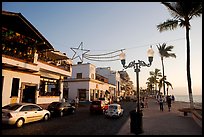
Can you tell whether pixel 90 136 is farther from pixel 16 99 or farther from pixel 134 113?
pixel 16 99

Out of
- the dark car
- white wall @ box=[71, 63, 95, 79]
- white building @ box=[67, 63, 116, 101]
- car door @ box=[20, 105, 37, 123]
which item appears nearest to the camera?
car door @ box=[20, 105, 37, 123]

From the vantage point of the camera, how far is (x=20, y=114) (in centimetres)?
1138

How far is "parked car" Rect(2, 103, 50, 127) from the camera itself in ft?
35.2

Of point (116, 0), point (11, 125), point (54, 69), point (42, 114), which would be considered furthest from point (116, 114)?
point (116, 0)

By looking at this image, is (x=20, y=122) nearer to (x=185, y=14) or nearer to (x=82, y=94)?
(x=185, y=14)

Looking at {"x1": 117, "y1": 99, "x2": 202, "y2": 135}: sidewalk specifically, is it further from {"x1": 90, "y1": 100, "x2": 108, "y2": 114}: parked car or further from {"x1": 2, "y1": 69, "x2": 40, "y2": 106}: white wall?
{"x1": 2, "y1": 69, "x2": 40, "y2": 106}: white wall

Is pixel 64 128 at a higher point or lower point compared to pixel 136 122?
lower

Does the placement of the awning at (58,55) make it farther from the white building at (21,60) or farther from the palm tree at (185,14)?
the palm tree at (185,14)

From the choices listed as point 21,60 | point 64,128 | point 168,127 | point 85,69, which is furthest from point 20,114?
point 85,69

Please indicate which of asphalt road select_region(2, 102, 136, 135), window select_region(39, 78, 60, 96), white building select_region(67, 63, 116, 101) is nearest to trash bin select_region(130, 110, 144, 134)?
asphalt road select_region(2, 102, 136, 135)

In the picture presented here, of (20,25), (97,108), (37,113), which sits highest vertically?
(20,25)

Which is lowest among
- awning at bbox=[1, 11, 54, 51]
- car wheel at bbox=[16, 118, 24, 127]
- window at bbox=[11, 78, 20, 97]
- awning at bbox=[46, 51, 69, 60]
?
car wheel at bbox=[16, 118, 24, 127]

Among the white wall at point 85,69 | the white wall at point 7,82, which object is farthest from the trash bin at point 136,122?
the white wall at point 85,69

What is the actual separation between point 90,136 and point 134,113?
261 centimetres
